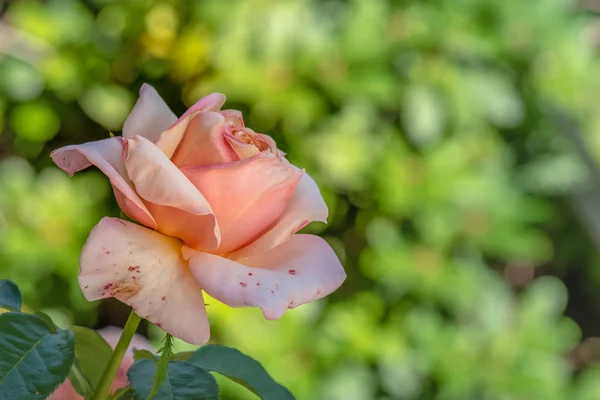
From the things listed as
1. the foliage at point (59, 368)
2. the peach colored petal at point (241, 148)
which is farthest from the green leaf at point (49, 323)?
the peach colored petal at point (241, 148)

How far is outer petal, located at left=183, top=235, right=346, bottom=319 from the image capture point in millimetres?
286

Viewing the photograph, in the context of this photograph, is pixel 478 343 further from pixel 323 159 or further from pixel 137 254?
pixel 137 254

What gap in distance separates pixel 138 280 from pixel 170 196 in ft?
0.12

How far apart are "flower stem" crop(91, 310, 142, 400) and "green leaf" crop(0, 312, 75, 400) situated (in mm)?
20

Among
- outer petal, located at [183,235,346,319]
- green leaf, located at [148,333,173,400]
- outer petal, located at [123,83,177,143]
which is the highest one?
outer petal, located at [123,83,177,143]

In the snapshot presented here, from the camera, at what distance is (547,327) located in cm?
140

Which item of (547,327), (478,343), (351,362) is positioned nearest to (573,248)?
(547,327)

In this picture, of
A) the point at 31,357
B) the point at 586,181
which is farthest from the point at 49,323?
the point at 586,181

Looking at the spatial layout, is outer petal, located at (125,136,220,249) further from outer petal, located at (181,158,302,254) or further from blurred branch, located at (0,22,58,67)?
blurred branch, located at (0,22,58,67)

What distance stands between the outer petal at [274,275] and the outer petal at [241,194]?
0.01 meters

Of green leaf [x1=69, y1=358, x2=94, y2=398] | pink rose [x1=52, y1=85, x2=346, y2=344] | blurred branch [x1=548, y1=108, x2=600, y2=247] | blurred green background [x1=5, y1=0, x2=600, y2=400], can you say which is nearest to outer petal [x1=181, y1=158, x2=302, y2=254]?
pink rose [x1=52, y1=85, x2=346, y2=344]

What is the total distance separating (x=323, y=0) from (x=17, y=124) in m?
0.61

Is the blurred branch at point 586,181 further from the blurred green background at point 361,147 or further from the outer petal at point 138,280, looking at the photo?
the outer petal at point 138,280

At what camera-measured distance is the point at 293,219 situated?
33cm
